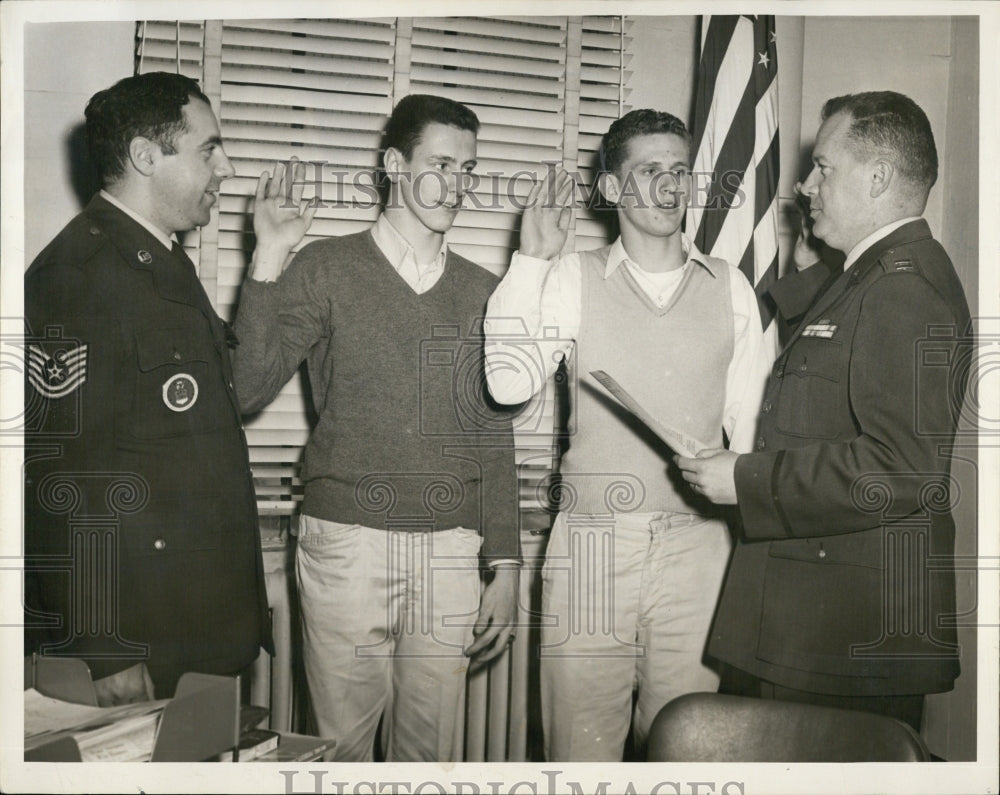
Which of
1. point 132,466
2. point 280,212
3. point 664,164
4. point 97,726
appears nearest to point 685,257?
point 664,164

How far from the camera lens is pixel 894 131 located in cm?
179

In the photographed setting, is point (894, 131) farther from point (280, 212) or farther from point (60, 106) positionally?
point (60, 106)

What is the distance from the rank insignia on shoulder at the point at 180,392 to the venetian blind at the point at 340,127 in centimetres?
13

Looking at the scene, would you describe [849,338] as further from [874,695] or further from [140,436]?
[140,436]

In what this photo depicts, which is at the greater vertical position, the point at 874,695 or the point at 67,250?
the point at 67,250

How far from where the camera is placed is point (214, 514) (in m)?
1.77

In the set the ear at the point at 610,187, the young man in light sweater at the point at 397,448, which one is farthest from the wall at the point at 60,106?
the ear at the point at 610,187

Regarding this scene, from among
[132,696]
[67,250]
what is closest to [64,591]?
[132,696]

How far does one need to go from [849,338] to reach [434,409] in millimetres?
782

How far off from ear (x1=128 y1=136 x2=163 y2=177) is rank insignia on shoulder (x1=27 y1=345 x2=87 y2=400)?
356 millimetres

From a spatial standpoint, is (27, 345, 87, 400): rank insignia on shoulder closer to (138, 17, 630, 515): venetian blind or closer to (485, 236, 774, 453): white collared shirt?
(138, 17, 630, 515): venetian blind

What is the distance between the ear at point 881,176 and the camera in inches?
69.6

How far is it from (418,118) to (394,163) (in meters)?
0.10

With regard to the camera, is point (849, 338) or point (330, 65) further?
point (330, 65)
